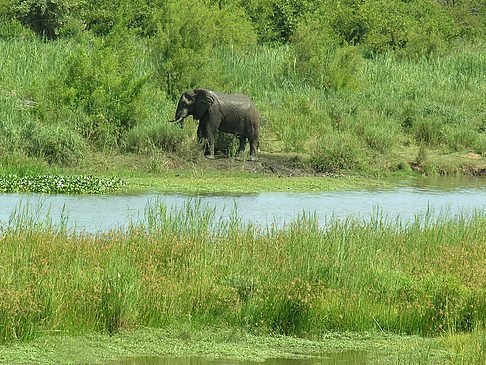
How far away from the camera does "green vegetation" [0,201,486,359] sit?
7.09 m

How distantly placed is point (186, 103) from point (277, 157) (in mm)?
2974

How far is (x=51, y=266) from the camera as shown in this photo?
25.8 ft

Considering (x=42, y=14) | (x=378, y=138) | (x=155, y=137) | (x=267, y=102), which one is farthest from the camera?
(x=42, y=14)

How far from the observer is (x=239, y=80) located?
92.4ft

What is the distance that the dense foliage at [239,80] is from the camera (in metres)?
20.1

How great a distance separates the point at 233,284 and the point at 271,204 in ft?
25.3

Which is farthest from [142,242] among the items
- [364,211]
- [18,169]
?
[18,169]

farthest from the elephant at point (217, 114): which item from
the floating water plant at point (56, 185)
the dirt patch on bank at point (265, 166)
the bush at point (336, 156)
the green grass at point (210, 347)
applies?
the green grass at point (210, 347)

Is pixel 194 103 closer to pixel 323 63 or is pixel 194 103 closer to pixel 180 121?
pixel 180 121

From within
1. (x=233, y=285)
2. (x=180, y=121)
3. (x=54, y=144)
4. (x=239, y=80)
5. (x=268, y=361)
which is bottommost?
(x=268, y=361)

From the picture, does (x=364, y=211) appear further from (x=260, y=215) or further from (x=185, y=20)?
(x=185, y=20)

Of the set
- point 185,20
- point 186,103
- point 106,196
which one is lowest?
point 106,196

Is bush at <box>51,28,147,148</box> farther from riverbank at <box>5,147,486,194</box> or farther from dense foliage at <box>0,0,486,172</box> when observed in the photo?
riverbank at <box>5,147,486,194</box>

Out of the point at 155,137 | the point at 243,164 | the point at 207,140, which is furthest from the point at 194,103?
the point at 243,164
